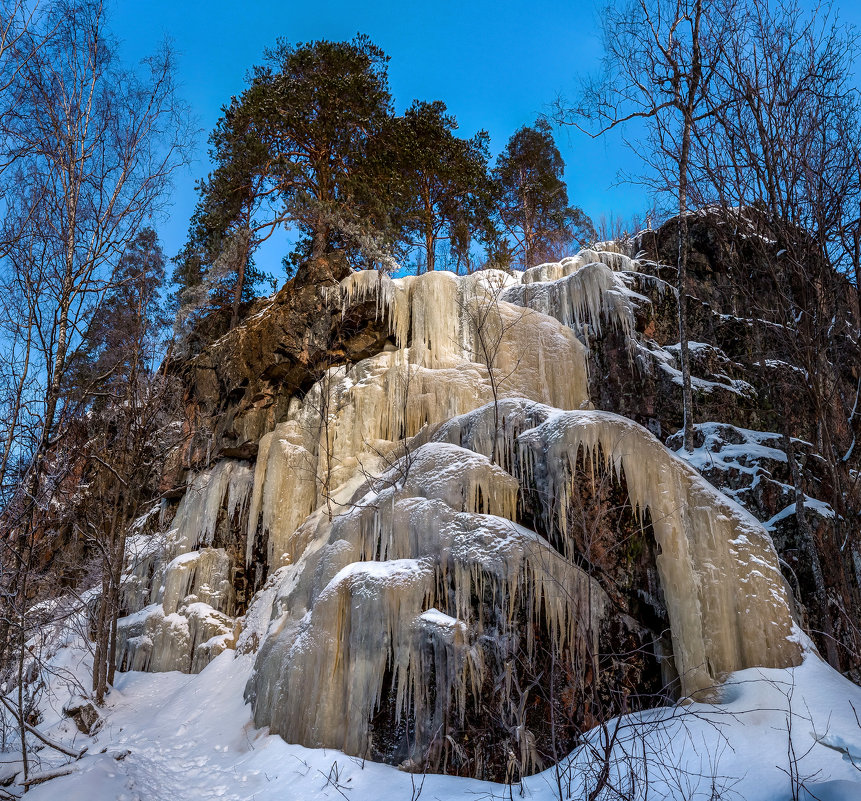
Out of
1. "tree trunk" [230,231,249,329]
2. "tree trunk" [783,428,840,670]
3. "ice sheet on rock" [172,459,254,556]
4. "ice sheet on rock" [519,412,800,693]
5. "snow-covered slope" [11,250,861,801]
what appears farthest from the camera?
"tree trunk" [230,231,249,329]

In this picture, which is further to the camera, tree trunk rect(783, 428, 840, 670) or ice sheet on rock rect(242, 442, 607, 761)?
tree trunk rect(783, 428, 840, 670)

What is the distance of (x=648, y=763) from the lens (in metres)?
4.64

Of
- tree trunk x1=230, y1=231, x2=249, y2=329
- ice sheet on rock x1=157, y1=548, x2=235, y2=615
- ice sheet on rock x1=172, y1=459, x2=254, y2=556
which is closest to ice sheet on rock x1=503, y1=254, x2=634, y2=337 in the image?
ice sheet on rock x1=172, y1=459, x2=254, y2=556

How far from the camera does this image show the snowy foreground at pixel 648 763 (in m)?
4.29

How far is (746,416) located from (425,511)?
6.80 metres

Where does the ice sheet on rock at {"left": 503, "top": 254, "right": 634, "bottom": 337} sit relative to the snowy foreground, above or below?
above

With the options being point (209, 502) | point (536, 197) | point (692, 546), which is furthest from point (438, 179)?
point (692, 546)

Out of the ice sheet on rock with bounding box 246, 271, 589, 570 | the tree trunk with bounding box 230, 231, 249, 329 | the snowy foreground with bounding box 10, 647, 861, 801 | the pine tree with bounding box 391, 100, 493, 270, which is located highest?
the pine tree with bounding box 391, 100, 493, 270

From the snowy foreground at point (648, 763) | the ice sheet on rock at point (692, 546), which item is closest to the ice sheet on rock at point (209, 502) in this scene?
the snowy foreground at point (648, 763)

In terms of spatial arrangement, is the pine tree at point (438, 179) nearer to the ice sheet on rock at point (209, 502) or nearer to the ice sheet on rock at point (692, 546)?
the ice sheet on rock at point (209, 502)

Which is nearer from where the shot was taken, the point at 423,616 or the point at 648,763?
the point at 648,763

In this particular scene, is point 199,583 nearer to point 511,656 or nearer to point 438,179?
point 511,656

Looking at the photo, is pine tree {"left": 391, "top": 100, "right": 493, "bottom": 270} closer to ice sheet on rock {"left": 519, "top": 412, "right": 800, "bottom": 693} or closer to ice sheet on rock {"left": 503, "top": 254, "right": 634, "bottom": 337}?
ice sheet on rock {"left": 503, "top": 254, "right": 634, "bottom": 337}

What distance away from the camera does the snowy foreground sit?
4.29 meters
